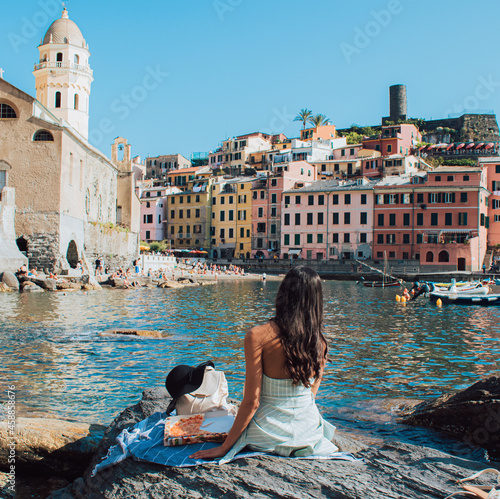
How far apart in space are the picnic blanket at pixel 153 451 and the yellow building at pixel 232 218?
215 ft

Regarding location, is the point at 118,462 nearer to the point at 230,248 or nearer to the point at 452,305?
the point at 452,305

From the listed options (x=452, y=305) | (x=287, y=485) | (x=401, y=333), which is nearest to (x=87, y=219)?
(x=452, y=305)

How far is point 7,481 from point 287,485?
9.54 feet

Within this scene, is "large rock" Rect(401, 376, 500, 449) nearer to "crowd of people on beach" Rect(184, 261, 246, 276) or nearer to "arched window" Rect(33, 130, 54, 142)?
"arched window" Rect(33, 130, 54, 142)

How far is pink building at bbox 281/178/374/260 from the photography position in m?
61.4

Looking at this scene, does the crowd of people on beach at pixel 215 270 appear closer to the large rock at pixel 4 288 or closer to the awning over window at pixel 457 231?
the awning over window at pixel 457 231

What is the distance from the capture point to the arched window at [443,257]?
55.1 m

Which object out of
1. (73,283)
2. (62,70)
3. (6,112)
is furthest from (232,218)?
(73,283)

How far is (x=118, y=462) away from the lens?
4.00 metres

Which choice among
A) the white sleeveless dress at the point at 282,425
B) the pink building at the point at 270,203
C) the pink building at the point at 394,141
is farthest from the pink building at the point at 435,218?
the white sleeveless dress at the point at 282,425

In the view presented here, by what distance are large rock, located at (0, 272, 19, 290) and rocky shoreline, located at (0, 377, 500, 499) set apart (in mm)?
26356

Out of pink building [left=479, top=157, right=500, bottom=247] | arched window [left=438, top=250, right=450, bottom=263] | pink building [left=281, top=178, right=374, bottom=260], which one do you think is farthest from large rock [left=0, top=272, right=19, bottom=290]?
pink building [left=479, top=157, right=500, bottom=247]

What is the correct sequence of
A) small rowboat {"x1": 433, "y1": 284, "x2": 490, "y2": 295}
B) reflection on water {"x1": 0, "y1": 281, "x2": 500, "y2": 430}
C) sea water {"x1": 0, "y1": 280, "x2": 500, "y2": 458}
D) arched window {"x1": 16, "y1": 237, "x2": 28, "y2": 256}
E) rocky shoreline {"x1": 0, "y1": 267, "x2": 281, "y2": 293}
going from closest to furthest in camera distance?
1. sea water {"x1": 0, "y1": 280, "x2": 500, "y2": 458}
2. reflection on water {"x1": 0, "y1": 281, "x2": 500, "y2": 430}
3. rocky shoreline {"x1": 0, "y1": 267, "x2": 281, "y2": 293}
4. small rowboat {"x1": 433, "y1": 284, "x2": 490, "y2": 295}
5. arched window {"x1": 16, "y1": 237, "x2": 28, "y2": 256}

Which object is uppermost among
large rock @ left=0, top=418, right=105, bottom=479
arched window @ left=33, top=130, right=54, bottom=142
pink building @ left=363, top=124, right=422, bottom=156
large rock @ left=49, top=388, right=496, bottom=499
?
pink building @ left=363, top=124, right=422, bottom=156
